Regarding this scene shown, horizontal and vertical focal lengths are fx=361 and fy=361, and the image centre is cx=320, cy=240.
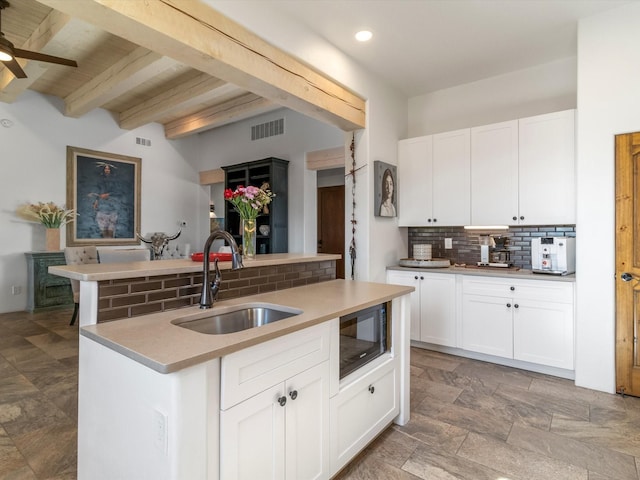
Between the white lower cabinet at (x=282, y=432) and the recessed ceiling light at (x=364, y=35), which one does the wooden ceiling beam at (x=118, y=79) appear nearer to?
A: the recessed ceiling light at (x=364, y=35)

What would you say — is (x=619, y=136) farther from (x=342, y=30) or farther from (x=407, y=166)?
(x=342, y=30)

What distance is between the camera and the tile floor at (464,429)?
1.86 metres

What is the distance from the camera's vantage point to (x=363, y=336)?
6.61ft

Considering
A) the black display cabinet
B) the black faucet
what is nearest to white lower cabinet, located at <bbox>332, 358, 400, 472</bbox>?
the black faucet

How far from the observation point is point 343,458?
176cm

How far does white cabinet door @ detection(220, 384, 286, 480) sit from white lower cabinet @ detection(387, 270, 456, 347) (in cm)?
252

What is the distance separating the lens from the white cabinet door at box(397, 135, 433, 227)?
3.94m

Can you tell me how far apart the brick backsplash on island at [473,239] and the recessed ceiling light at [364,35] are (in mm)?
2168

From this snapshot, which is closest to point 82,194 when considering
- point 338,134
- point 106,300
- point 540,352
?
point 338,134

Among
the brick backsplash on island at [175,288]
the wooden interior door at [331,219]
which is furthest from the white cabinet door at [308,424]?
the wooden interior door at [331,219]

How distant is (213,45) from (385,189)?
7.26 ft

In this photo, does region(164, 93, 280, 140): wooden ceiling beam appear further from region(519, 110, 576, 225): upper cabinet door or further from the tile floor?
the tile floor

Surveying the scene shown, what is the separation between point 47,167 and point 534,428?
6.77 metres

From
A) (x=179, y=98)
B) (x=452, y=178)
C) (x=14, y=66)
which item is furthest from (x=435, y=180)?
(x=14, y=66)
